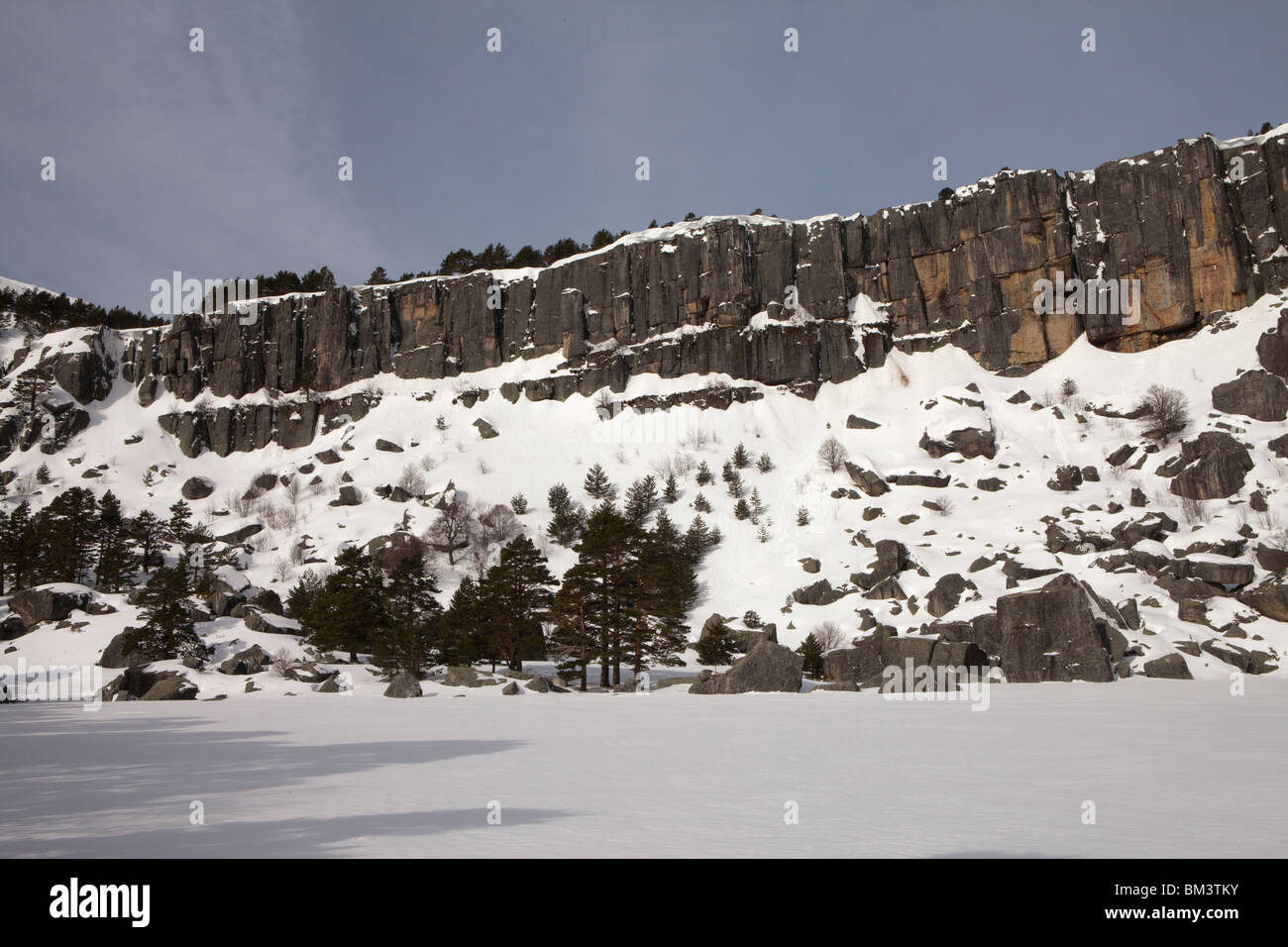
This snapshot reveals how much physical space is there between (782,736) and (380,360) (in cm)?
9610

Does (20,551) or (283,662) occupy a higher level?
(20,551)

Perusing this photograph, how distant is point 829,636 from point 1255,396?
45.3 metres

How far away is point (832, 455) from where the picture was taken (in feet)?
235

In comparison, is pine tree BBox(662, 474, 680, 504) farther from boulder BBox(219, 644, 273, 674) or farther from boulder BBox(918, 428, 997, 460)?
boulder BBox(219, 644, 273, 674)

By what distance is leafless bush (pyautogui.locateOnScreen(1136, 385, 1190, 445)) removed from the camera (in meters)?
62.6

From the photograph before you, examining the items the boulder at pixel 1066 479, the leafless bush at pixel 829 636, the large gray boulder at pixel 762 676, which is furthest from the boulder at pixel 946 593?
the large gray boulder at pixel 762 676

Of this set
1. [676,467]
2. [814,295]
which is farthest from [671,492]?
[814,295]

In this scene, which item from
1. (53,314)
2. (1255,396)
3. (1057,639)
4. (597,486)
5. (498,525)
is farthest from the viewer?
(53,314)

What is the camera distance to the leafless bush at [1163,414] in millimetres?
62594

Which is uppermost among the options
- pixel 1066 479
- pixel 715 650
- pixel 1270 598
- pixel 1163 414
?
pixel 1163 414

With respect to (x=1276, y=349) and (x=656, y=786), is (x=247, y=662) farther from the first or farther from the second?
(x=1276, y=349)

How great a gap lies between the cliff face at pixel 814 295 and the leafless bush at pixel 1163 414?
13.1 m
